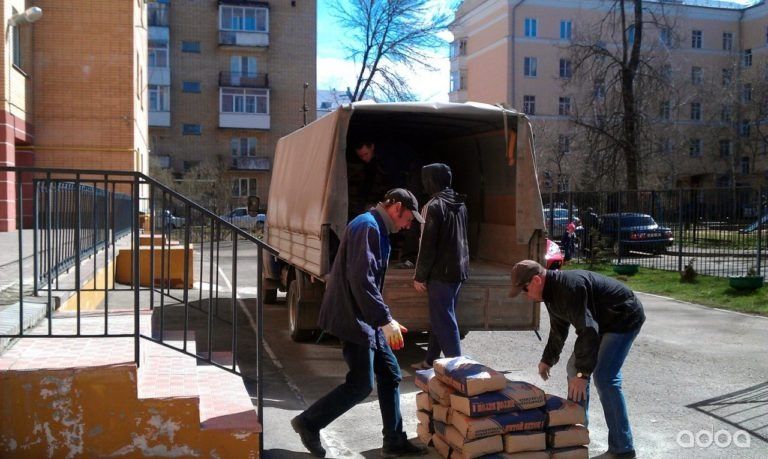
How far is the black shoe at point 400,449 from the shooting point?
5.23m

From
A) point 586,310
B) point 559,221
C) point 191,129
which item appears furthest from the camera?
point 191,129

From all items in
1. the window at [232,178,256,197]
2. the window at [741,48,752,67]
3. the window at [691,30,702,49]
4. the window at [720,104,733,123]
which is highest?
the window at [691,30,702,49]

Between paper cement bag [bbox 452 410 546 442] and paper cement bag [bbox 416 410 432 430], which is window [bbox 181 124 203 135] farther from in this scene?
paper cement bag [bbox 452 410 546 442]

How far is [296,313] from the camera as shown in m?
9.20

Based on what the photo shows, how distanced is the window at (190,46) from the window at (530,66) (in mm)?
22945

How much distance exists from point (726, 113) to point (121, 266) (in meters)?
47.7

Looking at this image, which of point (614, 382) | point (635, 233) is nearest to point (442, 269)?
point (614, 382)

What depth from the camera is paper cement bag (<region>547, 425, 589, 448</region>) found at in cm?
491

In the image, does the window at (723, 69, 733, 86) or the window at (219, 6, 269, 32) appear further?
the window at (219, 6, 269, 32)

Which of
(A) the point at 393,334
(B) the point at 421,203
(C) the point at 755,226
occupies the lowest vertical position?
(A) the point at 393,334

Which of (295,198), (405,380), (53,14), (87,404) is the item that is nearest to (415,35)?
(53,14)

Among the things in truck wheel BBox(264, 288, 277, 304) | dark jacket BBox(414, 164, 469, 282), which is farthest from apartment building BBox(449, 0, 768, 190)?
dark jacket BBox(414, 164, 469, 282)

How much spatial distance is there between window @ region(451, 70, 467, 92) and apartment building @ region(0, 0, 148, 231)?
38127 mm

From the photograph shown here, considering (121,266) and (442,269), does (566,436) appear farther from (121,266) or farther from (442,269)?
(121,266)
